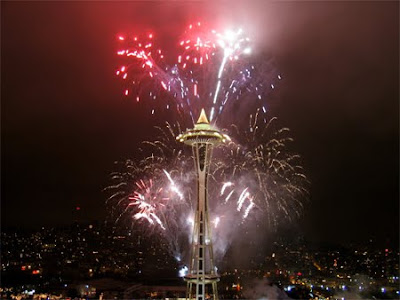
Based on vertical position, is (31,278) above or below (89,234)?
below

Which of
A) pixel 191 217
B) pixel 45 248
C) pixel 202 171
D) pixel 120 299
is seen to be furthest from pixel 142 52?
pixel 45 248

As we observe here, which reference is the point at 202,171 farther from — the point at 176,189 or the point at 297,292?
the point at 297,292

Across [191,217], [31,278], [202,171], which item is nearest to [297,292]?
[191,217]

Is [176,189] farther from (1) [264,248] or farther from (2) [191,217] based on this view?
(1) [264,248]

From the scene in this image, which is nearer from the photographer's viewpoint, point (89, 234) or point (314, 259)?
point (314, 259)

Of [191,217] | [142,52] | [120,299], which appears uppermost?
[142,52]

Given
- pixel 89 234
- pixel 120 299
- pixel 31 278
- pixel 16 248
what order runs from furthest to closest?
pixel 89 234
pixel 16 248
pixel 31 278
pixel 120 299

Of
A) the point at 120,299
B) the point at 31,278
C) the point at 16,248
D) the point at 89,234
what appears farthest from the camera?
the point at 89,234
